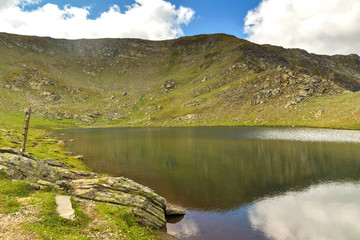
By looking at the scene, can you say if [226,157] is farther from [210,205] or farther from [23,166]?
[23,166]

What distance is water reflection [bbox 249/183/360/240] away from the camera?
22500 mm

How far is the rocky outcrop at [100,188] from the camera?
22883mm

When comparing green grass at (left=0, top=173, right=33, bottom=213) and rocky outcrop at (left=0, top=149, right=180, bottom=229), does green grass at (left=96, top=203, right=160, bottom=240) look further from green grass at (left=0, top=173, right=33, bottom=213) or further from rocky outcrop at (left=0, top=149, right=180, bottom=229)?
green grass at (left=0, top=173, right=33, bottom=213)

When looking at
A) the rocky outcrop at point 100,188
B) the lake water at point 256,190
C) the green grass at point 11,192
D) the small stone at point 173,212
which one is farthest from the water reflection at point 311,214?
the green grass at point 11,192

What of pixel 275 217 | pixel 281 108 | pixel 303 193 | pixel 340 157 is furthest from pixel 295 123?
pixel 275 217

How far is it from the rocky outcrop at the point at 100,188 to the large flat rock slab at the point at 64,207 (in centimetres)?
282

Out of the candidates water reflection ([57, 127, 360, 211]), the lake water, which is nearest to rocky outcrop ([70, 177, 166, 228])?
the lake water

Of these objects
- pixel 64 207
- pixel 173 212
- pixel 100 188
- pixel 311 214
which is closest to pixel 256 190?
pixel 311 214

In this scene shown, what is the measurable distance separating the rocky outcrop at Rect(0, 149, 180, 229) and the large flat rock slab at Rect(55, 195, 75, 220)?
111 inches

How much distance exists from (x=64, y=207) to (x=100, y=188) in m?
5.83

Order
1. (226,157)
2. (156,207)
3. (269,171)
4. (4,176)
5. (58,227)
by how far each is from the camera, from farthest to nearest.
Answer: (226,157) → (269,171) → (156,207) → (4,176) → (58,227)

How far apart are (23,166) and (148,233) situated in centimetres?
1714

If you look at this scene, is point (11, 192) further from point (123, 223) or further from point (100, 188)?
point (123, 223)

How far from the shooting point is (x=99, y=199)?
76.1 ft
